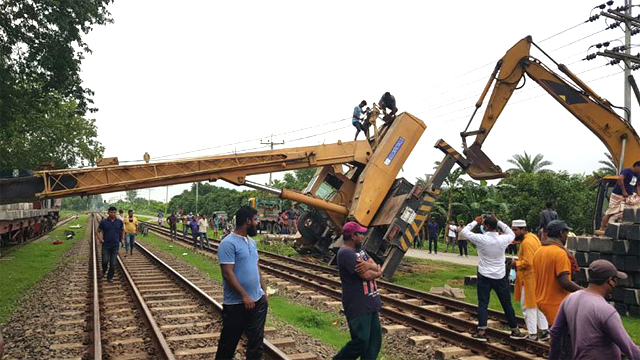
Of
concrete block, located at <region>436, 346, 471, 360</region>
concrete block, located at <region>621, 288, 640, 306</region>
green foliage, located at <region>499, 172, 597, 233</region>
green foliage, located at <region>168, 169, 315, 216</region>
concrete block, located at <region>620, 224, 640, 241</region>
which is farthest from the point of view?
green foliage, located at <region>168, 169, 315, 216</region>

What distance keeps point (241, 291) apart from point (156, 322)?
4132mm

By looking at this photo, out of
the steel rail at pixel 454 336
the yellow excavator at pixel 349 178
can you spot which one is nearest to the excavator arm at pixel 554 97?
the yellow excavator at pixel 349 178

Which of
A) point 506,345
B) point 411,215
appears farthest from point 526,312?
point 411,215

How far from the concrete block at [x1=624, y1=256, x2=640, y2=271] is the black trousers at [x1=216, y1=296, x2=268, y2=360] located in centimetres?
729

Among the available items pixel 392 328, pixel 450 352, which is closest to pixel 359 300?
pixel 450 352

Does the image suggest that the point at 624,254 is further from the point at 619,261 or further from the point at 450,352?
the point at 450,352

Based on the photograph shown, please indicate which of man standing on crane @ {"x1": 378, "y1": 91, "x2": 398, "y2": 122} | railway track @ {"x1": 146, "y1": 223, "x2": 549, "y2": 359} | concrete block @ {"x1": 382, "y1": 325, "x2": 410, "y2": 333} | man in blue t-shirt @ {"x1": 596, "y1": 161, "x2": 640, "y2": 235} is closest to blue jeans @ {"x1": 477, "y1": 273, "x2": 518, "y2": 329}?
railway track @ {"x1": 146, "y1": 223, "x2": 549, "y2": 359}

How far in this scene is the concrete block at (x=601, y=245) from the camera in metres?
8.59

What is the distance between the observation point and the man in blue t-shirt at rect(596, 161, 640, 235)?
8.68m

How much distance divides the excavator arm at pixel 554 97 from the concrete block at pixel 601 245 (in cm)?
259

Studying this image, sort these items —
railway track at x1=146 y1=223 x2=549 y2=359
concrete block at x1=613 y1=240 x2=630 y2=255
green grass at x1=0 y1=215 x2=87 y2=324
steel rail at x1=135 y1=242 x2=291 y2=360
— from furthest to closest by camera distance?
green grass at x1=0 y1=215 x2=87 y2=324 < concrete block at x1=613 y1=240 x2=630 y2=255 < railway track at x1=146 y1=223 x2=549 y2=359 < steel rail at x1=135 y1=242 x2=291 y2=360

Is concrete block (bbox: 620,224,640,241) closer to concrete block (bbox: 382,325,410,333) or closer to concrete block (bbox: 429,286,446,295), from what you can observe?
concrete block (bbox: 429,286,446,295)

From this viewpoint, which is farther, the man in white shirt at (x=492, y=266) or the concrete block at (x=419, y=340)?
the concrete block at (x=419, y=340)

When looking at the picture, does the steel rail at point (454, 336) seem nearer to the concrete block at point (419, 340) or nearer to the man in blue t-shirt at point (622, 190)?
the concrete block at point (419, 340)
